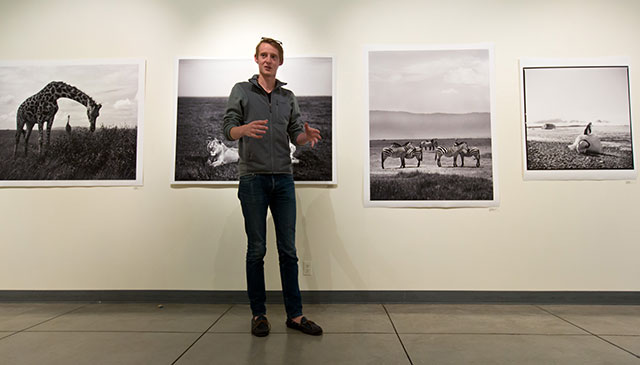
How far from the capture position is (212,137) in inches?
105

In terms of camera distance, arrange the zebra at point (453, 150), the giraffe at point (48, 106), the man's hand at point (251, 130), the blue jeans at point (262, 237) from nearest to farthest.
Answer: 1. the man's hand at point (251, 130)
2. the blue jeans at point (262, 237)
3. the zebra at point (453, 150)
4. the giraffe at point (48, 106)

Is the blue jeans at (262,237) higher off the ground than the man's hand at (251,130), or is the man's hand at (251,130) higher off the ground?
the man's hand at (251,130)

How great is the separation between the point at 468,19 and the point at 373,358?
8.34ft

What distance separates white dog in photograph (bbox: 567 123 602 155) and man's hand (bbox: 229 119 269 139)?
2.35 metres

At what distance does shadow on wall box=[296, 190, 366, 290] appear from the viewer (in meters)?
2.59

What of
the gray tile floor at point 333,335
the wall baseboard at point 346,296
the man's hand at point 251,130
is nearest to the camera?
Answer: the gray tile floor at point 333,335

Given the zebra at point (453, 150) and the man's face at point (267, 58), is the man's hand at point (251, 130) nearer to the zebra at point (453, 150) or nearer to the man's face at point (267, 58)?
the man's face at point (267, 58)

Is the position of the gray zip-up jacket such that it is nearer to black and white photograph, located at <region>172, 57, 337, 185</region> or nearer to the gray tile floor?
black and white photograph, located at <region>172, 57, 337, 185</region>

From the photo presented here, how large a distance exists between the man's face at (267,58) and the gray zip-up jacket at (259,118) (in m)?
0.09

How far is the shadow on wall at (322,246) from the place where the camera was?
2.59 m

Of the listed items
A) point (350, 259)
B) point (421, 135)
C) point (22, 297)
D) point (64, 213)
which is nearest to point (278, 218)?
point (350, 259)

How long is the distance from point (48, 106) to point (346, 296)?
2824mm

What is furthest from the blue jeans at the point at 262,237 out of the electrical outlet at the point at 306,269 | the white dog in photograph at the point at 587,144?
the white dog in photograph at the point at 587,144

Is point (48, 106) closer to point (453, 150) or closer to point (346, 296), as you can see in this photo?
point (346, 296)
